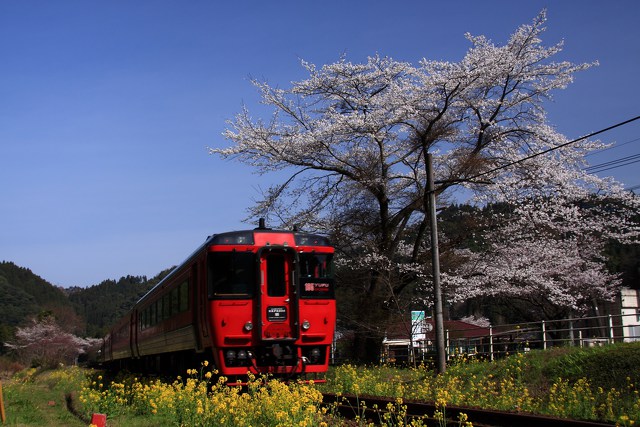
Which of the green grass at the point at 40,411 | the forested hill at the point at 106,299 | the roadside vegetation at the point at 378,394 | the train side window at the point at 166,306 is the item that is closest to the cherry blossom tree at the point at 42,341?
the forested hill at the point at 106,299

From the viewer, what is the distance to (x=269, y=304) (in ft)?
39.0

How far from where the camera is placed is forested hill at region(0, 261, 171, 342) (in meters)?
84.3

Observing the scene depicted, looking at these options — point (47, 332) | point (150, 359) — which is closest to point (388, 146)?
point (150, 359)

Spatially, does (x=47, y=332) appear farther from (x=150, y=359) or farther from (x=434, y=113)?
(x=434, y=113)

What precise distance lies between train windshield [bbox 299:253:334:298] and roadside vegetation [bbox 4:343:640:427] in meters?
1.63

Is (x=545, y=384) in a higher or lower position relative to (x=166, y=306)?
lower

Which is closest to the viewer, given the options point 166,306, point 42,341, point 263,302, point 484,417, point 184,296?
point 484,417

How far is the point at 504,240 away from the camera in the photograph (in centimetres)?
2241

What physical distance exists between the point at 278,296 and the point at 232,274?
87 cm

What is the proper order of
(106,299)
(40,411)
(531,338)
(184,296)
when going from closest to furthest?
(40,411), (184,296), (531,338), (106,299)

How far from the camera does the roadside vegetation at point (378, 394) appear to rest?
732 cm

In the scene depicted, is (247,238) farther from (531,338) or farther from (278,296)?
(531,338)

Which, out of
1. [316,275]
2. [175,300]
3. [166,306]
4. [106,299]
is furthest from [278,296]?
[106,299]

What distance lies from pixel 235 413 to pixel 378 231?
661 inches
